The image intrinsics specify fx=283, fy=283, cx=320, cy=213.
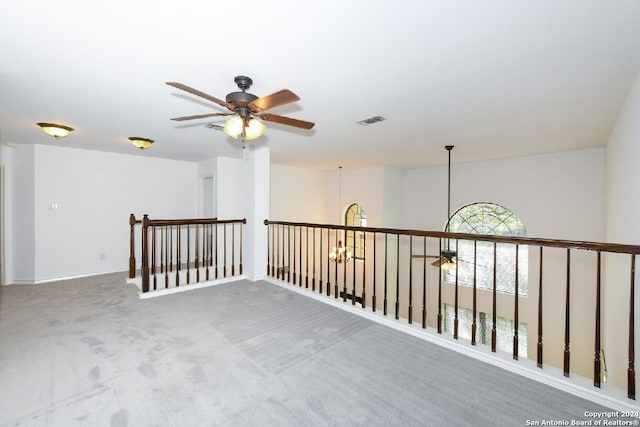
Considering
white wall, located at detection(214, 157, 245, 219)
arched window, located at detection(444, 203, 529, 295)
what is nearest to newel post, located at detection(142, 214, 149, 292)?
white wall, located at detection(214, 157, 245, 219)

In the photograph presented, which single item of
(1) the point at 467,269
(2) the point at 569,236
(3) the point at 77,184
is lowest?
(1) the point at 467,269

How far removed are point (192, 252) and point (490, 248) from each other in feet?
22.3

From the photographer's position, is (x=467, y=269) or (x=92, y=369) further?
(x=467, y=269)

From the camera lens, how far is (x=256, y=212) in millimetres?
4664

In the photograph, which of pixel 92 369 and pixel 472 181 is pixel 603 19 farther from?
pixel 472 181

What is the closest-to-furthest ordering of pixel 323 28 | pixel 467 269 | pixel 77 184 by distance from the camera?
pixel 323 28 → pixel 77 184 → pixel 467 269

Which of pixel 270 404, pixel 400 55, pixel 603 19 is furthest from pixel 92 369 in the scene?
pixel 603 19

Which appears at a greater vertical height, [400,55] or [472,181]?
[400,55]

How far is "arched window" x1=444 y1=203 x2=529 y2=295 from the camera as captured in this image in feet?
19.5

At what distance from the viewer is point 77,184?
198 inches

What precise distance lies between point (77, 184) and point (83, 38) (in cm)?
436

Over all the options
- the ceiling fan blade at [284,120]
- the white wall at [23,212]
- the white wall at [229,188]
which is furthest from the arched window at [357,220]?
the white wall at [23,212]

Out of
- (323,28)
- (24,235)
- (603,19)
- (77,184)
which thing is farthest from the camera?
(77,184)

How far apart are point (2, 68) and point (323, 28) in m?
2.45
